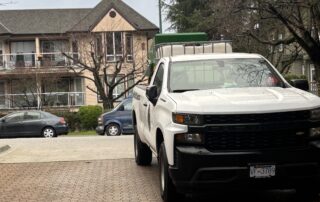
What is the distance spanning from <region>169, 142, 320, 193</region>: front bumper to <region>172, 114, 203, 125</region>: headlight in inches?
11.4

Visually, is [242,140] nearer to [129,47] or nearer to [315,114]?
Answer: [315,114]

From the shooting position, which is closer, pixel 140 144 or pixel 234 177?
pixel 234 177

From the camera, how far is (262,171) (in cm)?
682

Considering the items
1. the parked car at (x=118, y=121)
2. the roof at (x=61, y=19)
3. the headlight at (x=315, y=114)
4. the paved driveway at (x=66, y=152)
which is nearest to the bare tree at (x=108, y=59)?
the roof at (x=61, y=19)

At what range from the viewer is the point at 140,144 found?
36.6ft

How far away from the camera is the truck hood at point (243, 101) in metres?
6.84

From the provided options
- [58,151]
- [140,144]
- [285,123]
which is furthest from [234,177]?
[58,151]

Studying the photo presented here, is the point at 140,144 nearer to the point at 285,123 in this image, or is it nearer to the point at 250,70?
the point at 250,70

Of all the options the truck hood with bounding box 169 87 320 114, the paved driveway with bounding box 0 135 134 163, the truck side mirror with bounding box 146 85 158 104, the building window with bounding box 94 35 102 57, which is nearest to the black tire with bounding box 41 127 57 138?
the paved driveway with bounding box 0 135 134 163

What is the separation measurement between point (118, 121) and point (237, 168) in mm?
19487

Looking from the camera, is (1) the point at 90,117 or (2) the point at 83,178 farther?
(1) the point at 90,117

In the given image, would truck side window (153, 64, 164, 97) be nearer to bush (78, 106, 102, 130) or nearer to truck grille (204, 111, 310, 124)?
truck grille (204, 111, 310, 124)

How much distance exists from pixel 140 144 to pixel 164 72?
2.78 m

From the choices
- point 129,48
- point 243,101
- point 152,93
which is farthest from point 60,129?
point 243,101
